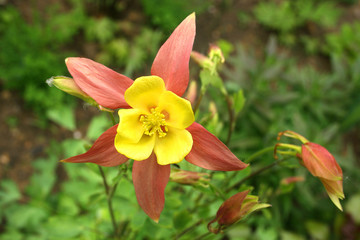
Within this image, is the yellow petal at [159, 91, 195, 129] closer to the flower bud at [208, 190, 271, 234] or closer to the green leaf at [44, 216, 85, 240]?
the flower bud at [208, 190, 271, 234]

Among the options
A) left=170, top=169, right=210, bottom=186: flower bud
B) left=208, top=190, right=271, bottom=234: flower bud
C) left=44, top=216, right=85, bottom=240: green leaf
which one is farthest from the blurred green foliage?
left=208, top=190, right=271, bottom=234: flower bud

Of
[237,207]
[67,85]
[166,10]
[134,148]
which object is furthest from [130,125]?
[166,10]

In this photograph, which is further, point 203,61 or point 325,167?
point 203,61

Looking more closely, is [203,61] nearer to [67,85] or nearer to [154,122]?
[154,122]

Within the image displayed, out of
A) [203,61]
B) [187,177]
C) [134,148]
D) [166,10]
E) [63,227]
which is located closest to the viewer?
[134,148]

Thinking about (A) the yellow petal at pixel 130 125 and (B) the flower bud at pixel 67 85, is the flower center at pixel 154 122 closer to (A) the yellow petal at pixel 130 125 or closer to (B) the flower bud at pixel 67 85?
(A) the yellow petal at pixel 130 125

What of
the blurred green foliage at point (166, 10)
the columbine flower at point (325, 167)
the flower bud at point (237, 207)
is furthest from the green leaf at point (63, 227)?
the blurred green foliage at point (166, 10)

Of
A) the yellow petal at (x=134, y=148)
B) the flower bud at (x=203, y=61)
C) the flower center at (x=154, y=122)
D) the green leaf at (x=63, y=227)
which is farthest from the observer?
the green leaf at (x=63, y=227)
